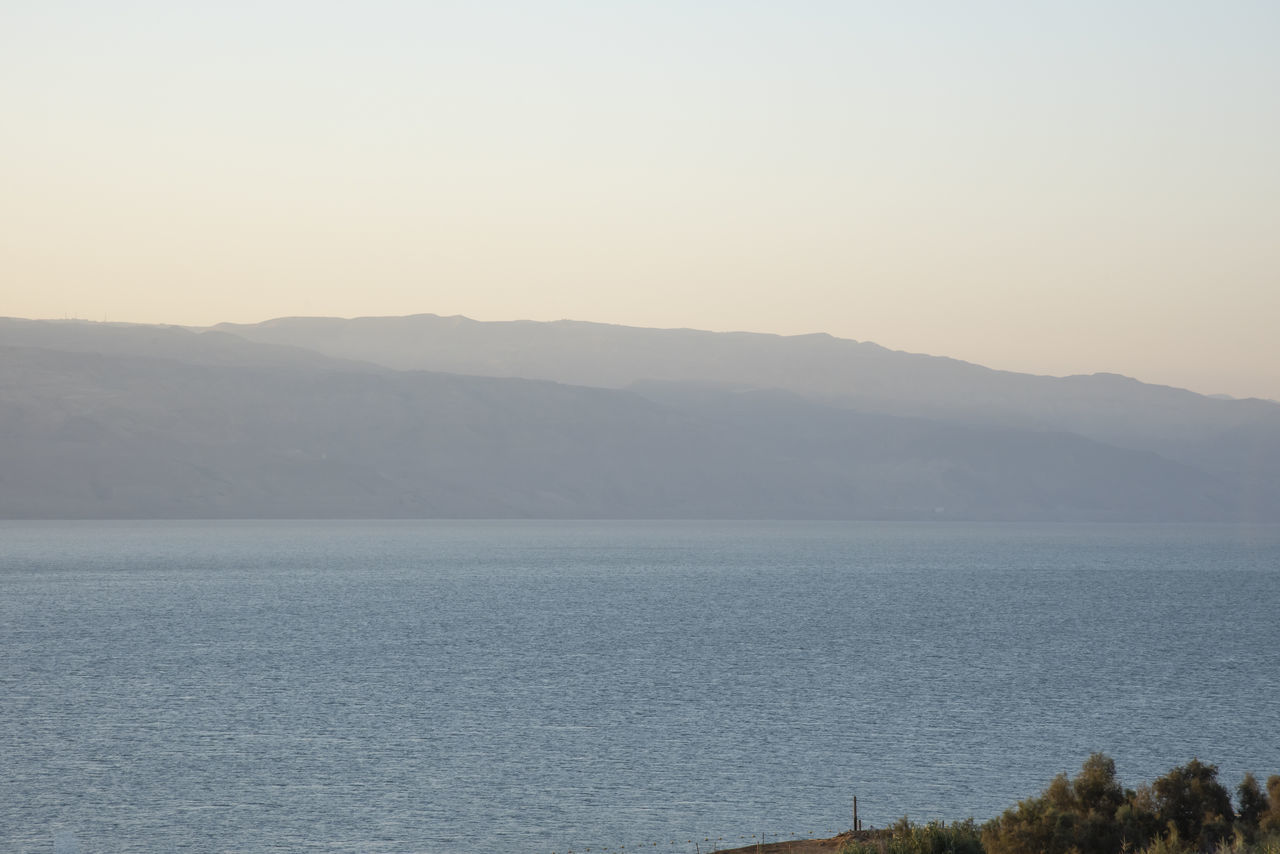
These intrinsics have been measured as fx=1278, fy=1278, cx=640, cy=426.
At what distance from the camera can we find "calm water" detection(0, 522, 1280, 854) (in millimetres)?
43719

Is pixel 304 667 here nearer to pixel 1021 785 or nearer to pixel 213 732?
pixel 213 732

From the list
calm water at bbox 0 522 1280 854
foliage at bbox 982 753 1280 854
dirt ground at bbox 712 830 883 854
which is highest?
foliage at bbox 982 753 1280 854

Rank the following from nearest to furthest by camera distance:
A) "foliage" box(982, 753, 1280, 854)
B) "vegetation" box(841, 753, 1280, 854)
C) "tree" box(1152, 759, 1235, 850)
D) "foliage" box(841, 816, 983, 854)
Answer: "foliage" box(841, 816, 983, 854) < "vegetation" box(841, 753, 1280, 854) < "foliage" box(982, 753, 1280, 854) < "tree" box(1152, 759, 1235, 850)

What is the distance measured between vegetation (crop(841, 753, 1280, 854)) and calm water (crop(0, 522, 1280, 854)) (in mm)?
14134

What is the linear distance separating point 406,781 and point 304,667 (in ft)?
117

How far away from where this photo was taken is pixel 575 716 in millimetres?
62625

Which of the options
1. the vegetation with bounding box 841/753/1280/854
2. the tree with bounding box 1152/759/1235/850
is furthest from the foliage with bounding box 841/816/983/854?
the tree with bounding box 1152/759/1235/850

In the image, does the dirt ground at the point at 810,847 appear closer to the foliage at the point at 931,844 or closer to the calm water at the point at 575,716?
the foliage at the point at 931,844

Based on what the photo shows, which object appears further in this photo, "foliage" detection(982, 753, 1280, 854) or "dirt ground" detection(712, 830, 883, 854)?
"dirt ground" detection(712, 830, 883, 854)

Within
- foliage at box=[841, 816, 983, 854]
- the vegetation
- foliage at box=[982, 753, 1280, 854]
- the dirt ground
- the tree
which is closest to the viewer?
foliage at box=[841, 816, 983, 854]

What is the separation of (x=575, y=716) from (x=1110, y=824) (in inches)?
1492

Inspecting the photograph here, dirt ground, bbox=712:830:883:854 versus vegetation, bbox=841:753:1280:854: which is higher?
vegetation, bbox=841:753:1280:854

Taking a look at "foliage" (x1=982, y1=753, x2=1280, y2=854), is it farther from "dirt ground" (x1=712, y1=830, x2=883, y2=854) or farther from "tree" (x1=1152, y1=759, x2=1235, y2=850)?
"dirt ground" (x1=712, y1=830, x2=883, y2=854)

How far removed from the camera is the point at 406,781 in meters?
48.4
